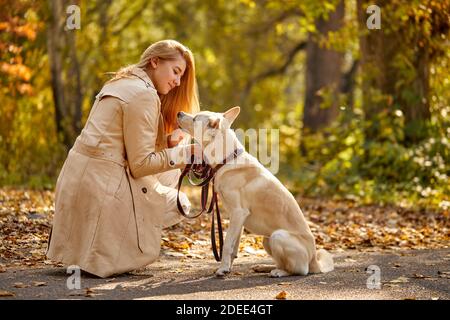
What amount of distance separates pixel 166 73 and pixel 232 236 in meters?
1.41

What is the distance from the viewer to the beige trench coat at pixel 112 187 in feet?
18.9

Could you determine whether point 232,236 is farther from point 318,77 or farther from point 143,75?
point 318,77

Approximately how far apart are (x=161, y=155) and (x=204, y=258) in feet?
5.31

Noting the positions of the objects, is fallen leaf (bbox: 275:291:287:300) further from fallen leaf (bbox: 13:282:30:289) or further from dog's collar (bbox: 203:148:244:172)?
fallen leaf (bbox: 13:282:30:289)

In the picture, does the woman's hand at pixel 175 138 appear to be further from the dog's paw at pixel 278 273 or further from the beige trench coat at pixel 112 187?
the dog's paw at pixel 278 273

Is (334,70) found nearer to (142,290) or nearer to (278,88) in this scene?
(278,88)

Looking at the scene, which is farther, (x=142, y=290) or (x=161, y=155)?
(x=161, y=155)

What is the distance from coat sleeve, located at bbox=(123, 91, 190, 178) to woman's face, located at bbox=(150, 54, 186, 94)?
10.2 inches

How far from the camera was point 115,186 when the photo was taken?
19.1ft

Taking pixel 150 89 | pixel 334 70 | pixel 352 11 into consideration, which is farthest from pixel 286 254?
pixel 334 70

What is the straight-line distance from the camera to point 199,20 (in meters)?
26.8

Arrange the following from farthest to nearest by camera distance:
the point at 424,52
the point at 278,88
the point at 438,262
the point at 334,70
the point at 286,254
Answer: the point at 278,88, the point at 334,70, the point at 424,52, the point at 438,262, the point at 286,254

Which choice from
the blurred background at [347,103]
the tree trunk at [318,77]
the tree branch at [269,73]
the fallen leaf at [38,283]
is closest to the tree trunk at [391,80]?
the blurred background at [347,103]

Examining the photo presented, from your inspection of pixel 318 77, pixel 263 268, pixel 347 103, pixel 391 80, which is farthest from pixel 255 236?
pixel 318 77
